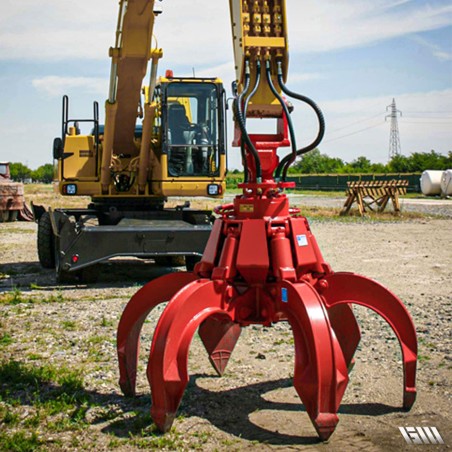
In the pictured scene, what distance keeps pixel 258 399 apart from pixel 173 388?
3.55 feet

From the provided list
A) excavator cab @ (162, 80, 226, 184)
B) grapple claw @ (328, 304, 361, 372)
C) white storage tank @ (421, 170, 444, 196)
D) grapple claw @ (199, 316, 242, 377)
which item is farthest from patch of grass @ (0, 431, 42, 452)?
white storage tank @ (421, 170, 444, 196)

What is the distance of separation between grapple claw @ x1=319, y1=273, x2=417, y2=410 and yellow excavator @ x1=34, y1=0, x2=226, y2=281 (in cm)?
597

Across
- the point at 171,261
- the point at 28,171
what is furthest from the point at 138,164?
the point at 28,171

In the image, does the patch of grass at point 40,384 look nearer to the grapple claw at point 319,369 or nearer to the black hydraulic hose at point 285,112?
the grapple claw at point 319,369

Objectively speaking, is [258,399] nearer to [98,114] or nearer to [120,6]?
[120,6]

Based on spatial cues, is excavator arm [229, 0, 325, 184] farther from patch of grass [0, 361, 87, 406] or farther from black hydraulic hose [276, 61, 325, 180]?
patch of grass [0, 361, 87, 406]

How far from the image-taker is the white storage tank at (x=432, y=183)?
43250 millimetres

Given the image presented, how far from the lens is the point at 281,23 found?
17.6 feet

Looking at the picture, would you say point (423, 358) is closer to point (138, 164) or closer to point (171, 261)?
point (138, 164)

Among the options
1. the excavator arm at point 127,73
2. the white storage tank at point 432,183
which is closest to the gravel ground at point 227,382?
the excavator arm at point 127,73

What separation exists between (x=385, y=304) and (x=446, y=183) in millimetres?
38958

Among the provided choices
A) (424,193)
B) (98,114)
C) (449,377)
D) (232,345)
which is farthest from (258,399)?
(424,193)

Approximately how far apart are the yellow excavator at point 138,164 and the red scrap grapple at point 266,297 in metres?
5.31

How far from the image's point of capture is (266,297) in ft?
16.5
